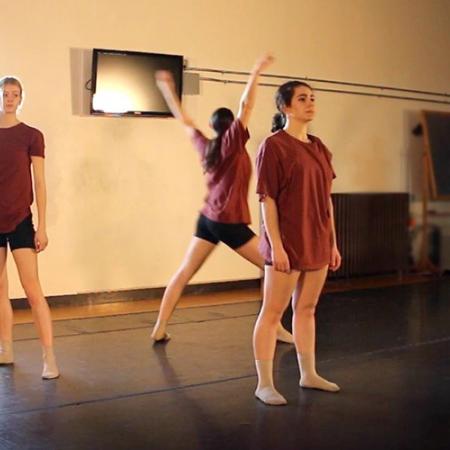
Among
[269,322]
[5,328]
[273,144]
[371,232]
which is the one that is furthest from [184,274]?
[371,232]

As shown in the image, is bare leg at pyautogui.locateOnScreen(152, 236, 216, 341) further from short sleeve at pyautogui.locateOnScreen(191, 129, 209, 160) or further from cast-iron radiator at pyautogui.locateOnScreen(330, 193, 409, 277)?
cast-iron radiator at pyautogui.locateOnScreen(330, 193, 409, 277)

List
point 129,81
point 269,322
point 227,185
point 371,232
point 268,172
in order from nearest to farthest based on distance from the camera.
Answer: point 268,172
point 269,322
point 227,185
point 129,81
point 371,232

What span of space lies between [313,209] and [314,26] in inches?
176

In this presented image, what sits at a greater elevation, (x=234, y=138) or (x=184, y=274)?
(x=234, y=138)

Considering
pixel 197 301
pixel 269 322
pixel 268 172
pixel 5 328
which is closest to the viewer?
pixel 268 172

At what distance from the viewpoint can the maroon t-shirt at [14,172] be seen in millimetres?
3543

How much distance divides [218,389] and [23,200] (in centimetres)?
126

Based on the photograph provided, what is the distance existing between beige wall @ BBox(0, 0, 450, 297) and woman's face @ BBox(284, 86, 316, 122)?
3.01m

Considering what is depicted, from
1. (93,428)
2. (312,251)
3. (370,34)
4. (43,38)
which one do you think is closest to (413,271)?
(370,34)

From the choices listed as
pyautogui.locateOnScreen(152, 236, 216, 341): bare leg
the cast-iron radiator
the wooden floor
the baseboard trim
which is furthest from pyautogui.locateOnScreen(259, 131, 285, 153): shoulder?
the cast-iron radiator

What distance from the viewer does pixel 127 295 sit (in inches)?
239

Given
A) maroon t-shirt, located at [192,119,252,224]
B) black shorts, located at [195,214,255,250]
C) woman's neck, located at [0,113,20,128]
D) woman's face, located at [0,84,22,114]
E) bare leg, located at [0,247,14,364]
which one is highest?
woman's face, located at [0,84,22,114]

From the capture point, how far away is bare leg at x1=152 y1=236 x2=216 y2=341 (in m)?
4.22

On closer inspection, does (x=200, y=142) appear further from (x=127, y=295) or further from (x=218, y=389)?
(x=127, y=295)
